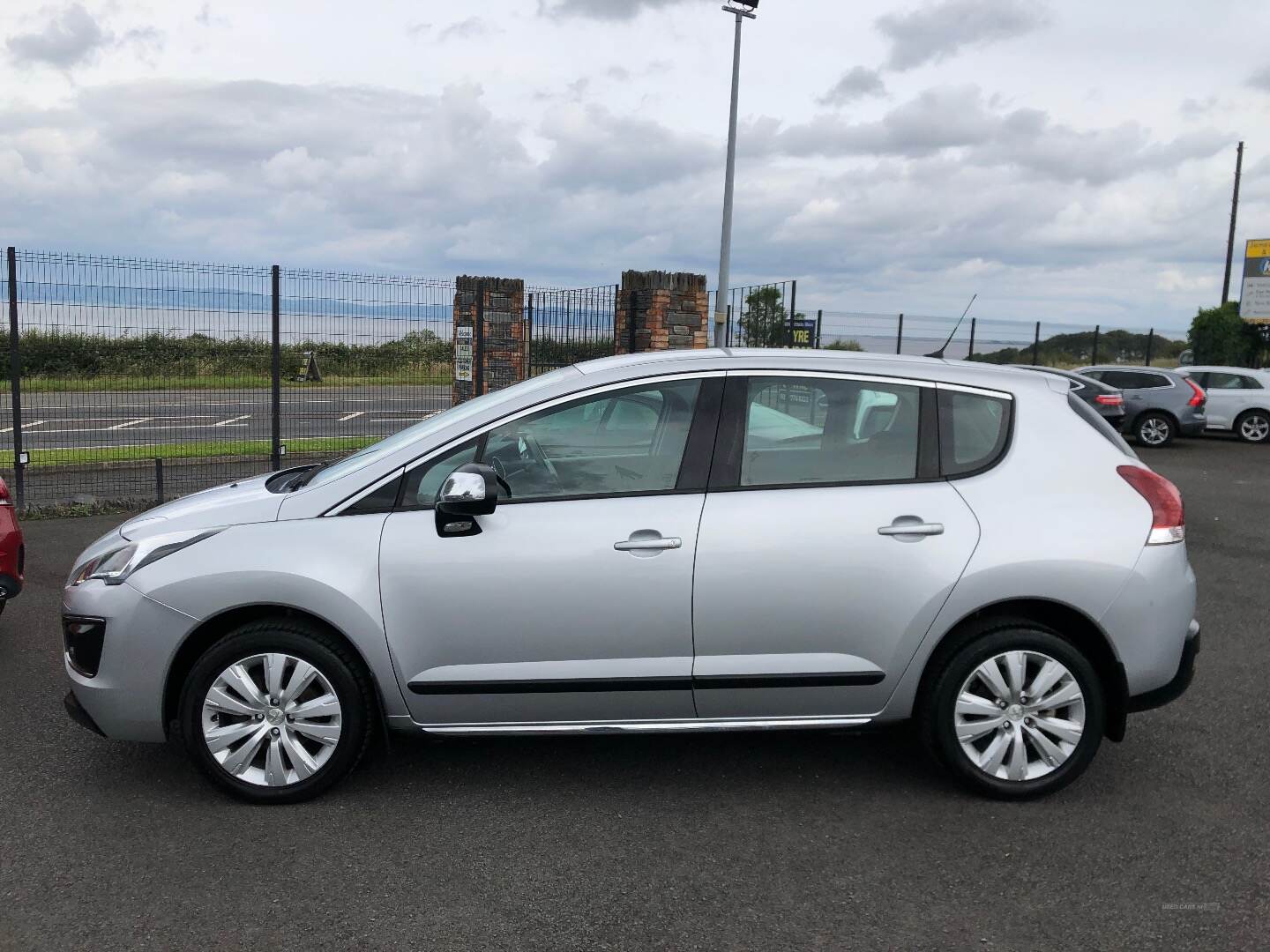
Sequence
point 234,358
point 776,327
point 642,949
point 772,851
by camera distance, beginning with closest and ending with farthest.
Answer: point 642,949, point 772,851, point 234,358, point 776,327

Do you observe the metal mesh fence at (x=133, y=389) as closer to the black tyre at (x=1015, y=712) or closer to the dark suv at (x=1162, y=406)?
the black tyre at (x=1015, y=712)

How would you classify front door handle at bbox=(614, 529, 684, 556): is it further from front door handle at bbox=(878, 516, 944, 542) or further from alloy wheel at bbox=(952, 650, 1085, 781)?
alloy wheel at bbox=(952, 650, 1085, 781)

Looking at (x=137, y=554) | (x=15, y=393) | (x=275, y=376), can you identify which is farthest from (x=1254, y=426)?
(x=137, y=554)

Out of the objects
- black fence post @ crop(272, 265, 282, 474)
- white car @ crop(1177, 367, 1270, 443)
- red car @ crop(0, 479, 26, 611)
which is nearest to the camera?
red car @ crop(0, 479, 26, 611)

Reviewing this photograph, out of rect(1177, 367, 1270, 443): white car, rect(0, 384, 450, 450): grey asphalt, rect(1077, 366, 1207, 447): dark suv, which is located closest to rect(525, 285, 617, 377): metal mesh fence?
rect(0, 384, 450, 450): grey asphalt

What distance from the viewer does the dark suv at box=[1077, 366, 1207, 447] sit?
64.3 feet

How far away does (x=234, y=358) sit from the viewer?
11164mm

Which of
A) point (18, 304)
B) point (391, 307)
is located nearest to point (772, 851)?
point (391, 307)

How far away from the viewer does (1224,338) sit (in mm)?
32219

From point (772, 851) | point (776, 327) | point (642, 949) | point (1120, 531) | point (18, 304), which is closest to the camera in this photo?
point (642, 949)

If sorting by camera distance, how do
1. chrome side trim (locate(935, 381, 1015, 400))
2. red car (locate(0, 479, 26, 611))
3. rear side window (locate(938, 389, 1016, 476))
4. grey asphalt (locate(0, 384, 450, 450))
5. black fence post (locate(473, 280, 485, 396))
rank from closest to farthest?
1. rear side window (locate(938, 389, 1016, 476))
2. chrome side trim (locate(935, 381, 1015, 400))
3. red car (locate(0, 479, 26, 611))
4. grey asphalt (locate(0, 384, 450, 450))
5. black fence post (locate(473, 280, 485, 396))

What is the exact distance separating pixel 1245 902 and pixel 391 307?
945 centimetres

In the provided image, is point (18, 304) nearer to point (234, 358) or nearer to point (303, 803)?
point (234, 358)

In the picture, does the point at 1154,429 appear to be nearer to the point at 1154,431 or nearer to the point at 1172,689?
the point at 1154,431
